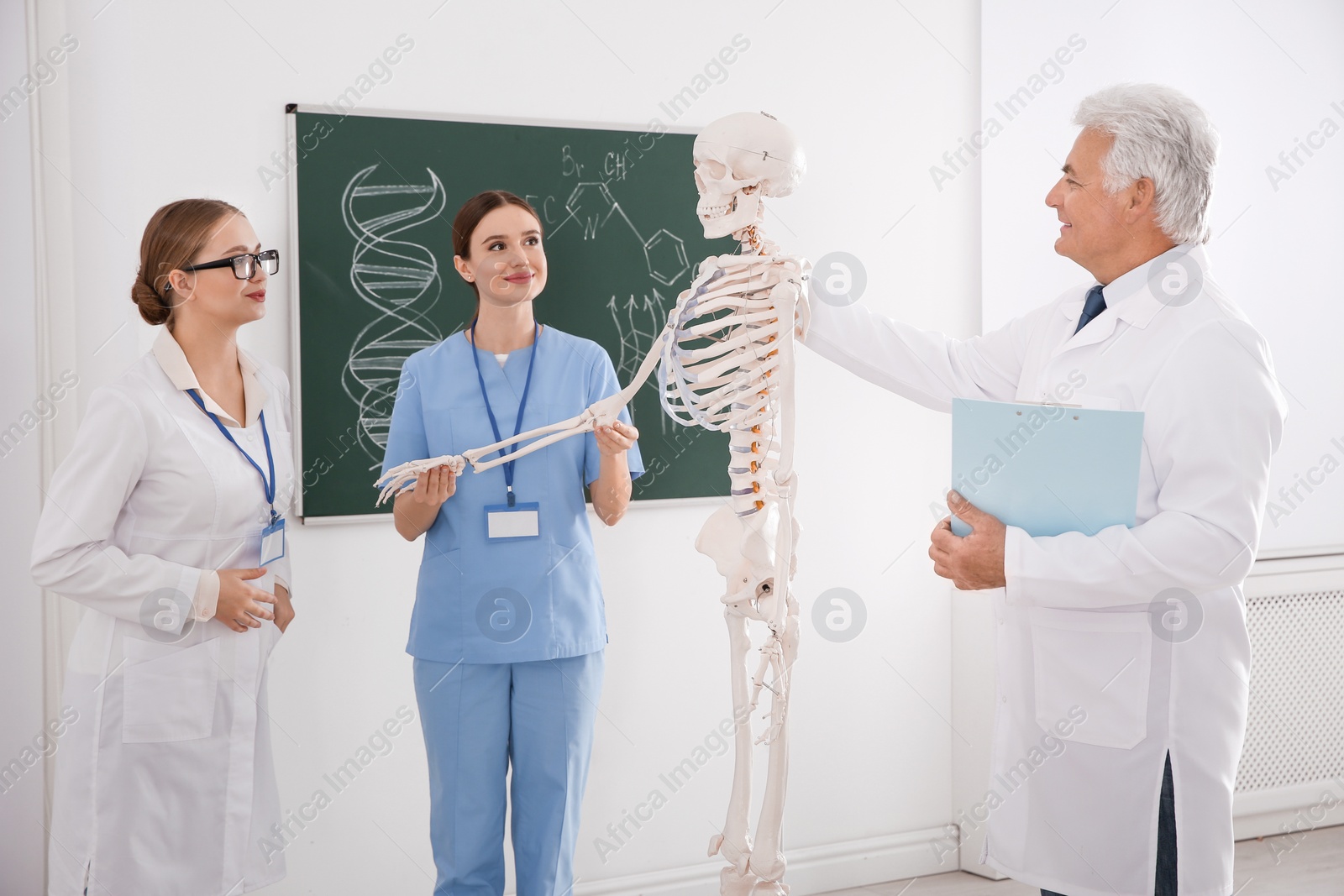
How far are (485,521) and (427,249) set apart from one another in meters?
0.84

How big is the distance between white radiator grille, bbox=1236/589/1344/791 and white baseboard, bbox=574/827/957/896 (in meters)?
1.04

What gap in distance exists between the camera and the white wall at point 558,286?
2.38 meters

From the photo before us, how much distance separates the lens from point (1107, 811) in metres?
1.65

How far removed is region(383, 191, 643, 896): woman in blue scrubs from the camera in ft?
6.81

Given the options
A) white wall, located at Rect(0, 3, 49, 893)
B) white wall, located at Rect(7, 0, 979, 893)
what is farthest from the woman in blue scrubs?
white wall, located at Rect(0, 3, 49, 893)

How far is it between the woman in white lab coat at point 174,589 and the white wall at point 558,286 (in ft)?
1.76

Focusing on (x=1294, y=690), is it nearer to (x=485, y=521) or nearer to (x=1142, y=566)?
(x=1142, y=566)

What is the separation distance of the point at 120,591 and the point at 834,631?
6.45 ft

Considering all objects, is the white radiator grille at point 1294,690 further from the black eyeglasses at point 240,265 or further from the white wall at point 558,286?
the black eyeglasses at point 240,265

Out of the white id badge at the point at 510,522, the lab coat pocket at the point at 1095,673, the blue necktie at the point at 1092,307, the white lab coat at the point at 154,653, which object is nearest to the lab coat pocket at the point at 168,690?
the white lab coat at the point at 154,653

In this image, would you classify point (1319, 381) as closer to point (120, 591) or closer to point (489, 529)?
point (489, 529)

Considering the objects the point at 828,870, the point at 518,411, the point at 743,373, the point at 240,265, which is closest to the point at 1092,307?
the point at 743,373

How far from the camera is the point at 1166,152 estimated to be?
164 cm

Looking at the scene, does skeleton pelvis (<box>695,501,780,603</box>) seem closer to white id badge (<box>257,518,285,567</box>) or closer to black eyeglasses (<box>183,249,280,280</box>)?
white id badge (<box>257,518,285,567</box>)
